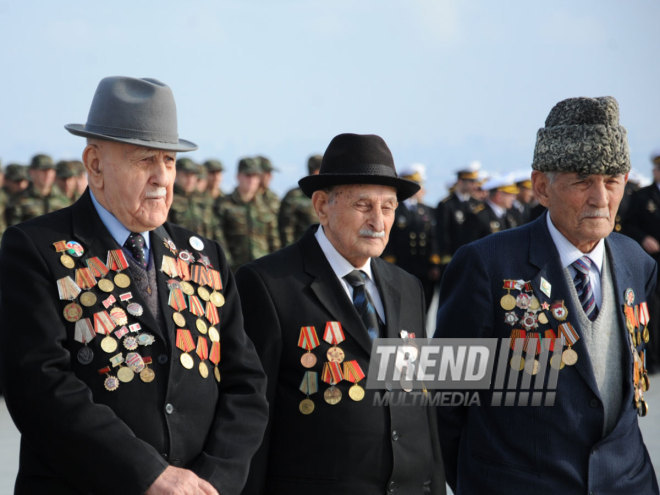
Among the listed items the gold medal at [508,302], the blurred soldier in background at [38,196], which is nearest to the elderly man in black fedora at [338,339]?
the gold medal at [508,302]

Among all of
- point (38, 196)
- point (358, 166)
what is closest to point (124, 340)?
point (358, 166)

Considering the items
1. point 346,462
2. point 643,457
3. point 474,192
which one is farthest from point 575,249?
point 474,192

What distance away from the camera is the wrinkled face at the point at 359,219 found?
148 inches

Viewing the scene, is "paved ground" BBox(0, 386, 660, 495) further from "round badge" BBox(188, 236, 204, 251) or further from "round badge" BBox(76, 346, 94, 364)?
"round badge" BBox(76, 346, 94, 364)

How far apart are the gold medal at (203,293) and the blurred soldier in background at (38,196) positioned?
355 inches

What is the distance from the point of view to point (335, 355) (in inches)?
143

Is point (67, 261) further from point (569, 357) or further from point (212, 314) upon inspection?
point (569, 357)

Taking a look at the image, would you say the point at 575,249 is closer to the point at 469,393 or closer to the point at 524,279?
the point at 524,279

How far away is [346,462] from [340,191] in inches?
38.4

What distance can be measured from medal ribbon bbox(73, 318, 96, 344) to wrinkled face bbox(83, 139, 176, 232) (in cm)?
35

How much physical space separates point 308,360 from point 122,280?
2.75 feet

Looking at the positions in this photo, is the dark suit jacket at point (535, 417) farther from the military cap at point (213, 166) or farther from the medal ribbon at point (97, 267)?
the military cap at point (213, 166)

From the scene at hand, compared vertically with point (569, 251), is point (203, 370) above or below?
below

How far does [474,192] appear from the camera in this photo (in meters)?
15.3
